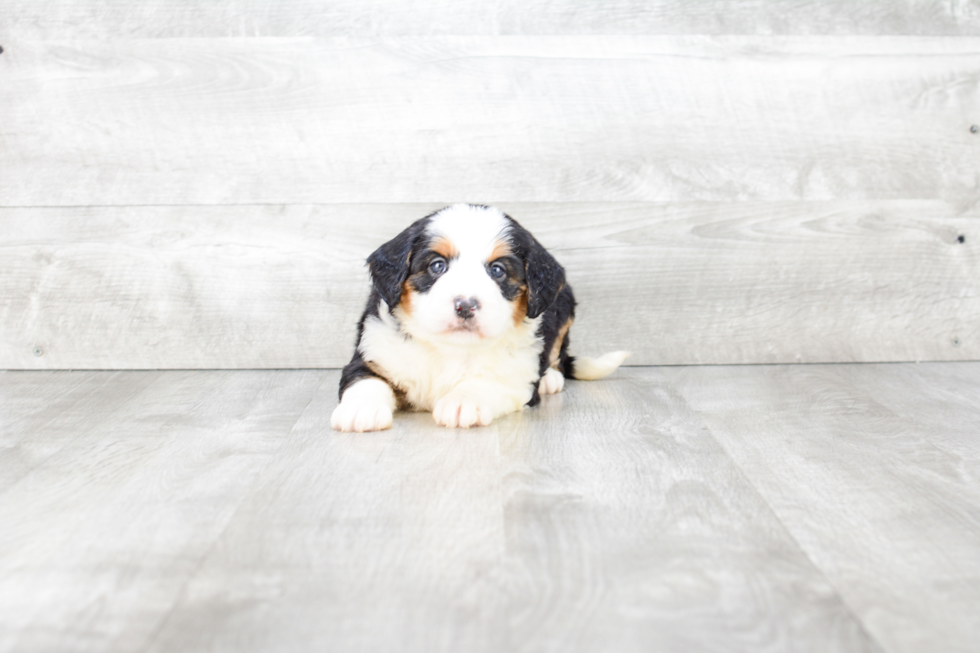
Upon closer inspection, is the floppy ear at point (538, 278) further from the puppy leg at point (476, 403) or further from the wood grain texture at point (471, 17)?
the wood grain texture at point (471, 17)

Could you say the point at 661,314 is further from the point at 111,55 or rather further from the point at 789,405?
the point at 111,55

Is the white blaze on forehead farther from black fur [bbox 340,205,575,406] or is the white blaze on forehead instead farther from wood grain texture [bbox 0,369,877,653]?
wood grain texture [bbox 0,369,877,653]

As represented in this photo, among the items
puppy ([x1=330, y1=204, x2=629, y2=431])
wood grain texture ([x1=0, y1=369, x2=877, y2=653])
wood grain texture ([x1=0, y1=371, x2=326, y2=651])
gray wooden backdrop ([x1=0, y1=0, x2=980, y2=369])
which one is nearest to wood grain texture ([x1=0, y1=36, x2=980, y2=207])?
gray wooden backdrop ([x1=0, y1=0, x2=980, y2=369])

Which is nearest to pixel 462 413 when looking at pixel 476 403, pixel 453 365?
pixel 476 403

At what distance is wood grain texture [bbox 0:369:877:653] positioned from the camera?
1.15 m

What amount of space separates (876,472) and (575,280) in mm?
1355

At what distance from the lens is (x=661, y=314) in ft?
9.93

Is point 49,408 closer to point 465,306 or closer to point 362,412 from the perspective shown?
point 362,412

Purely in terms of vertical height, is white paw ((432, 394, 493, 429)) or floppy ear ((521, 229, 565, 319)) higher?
floppy ear ((521, 229, 565, 319))

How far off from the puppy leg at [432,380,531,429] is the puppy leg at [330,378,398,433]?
142mm

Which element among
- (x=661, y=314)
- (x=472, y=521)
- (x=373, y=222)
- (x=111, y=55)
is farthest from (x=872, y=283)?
(x=111, y=55)

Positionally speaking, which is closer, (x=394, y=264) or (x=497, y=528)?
(x=497, y=528)

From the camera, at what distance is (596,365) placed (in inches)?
110

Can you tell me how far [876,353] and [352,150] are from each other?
79.9 inches
